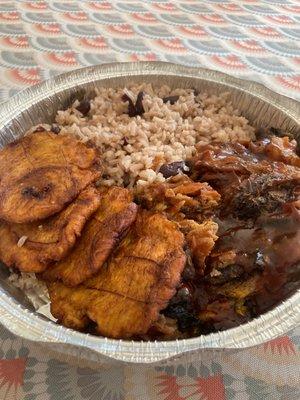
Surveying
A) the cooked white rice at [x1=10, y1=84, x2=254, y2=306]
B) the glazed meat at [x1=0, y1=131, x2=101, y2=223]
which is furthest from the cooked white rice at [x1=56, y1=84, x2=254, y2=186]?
the glazed meat at [x1=0, y1=131, x2=101, y2=223]

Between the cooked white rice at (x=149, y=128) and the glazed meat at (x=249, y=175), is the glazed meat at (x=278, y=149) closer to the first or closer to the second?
the glazed meat at (x=249, y=175)

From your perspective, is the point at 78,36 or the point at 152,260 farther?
the point at 78,36

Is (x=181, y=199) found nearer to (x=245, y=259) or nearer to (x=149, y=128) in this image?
(x=245, y=259)

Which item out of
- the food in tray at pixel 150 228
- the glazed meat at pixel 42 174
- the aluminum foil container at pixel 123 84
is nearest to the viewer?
the aluminum foil container at pixel 123 84

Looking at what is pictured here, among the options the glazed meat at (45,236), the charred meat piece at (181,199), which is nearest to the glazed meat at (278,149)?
the charred meat piece at (181,199)

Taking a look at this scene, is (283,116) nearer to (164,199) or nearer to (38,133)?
(164,199)

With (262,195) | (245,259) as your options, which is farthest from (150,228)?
(262,195)

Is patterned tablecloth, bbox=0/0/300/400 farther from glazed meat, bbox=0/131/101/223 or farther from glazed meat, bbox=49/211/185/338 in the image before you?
glazed meat, bbox=0/131/101/223

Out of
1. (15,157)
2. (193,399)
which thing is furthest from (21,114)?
(193,399)
